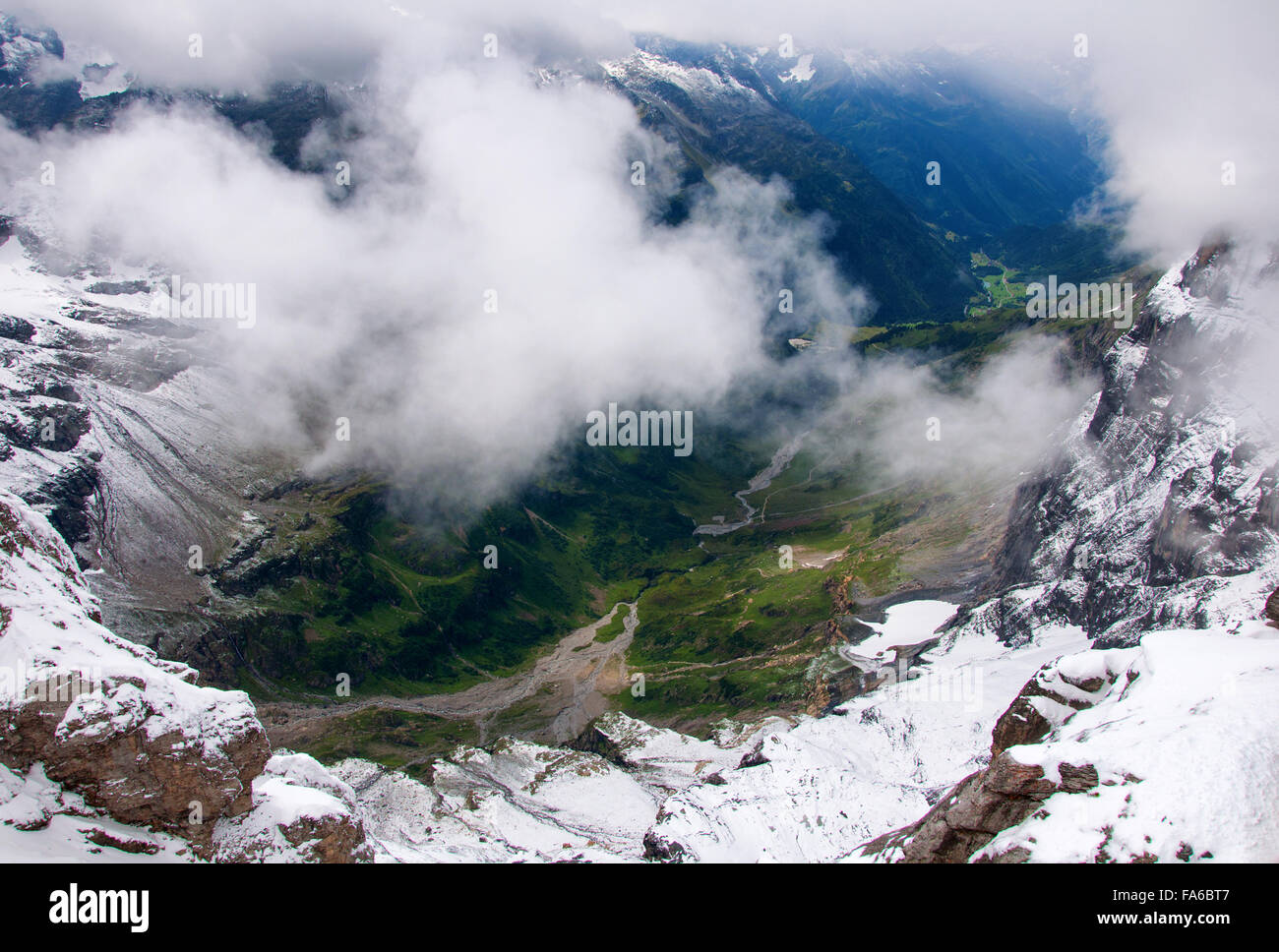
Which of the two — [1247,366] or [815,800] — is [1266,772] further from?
[1247,366]

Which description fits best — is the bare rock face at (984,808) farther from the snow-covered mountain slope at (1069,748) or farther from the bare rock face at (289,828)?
the bare rock face at (289,828)

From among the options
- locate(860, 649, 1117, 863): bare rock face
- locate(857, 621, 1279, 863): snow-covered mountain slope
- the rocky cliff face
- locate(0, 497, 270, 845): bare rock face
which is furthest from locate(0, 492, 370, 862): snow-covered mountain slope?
the rocky cliff face

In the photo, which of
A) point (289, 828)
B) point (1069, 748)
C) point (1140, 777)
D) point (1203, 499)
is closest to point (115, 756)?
point (289, 828)

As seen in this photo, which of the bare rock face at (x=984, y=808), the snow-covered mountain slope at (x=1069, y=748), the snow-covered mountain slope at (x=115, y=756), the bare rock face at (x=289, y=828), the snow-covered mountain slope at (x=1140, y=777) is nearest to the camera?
the snow-covered mountain slope at (x=1140, y=777)

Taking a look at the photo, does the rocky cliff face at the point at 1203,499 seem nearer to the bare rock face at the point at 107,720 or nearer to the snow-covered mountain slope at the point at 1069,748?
the snow-covered mountain slope at the point at 1069,748

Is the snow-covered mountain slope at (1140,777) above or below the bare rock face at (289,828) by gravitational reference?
above

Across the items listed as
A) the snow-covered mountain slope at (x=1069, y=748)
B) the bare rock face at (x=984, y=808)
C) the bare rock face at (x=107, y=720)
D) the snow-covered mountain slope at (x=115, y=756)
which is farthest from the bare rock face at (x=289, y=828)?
the bare rock face at (x=984, y=808)

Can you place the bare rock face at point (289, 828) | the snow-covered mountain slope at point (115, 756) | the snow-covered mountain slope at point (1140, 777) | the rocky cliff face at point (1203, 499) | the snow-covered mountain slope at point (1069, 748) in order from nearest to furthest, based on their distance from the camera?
1. the snow-covered mountain slope at point (1140, 777)
2. the snow-covered mountain slope at point (1069, 748)
3. the snow-covered mountain slope at point (115, 756)
4. the bare rock face at point (289, 828)
5. the rocky cliff face at point (1203, 499)

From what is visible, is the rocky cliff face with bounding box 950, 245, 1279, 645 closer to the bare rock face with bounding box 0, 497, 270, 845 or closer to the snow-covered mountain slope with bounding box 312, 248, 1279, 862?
the snow-covered mountain slope with bounding box 312, 248, 1279, 862

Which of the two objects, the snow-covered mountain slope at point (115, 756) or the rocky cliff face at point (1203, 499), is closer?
the snow-covered mountain slope at point (115, 756)
